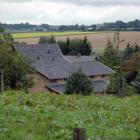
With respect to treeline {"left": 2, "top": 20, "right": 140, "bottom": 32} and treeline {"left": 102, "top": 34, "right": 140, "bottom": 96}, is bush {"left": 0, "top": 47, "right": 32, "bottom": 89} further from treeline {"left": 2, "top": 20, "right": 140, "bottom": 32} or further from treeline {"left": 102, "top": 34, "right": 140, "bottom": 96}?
treeline {"left": 2, "top": 20, "right": 140, "bottom": 32}

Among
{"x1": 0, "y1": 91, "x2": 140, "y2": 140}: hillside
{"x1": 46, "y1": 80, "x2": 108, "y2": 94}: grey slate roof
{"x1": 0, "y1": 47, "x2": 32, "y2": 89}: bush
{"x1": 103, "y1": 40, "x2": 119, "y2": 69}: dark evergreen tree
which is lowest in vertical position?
{"x1": 46, "y1": 80, "x2": 108, "y2": 94}: grey slate roof

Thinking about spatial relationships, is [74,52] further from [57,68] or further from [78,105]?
[78,105]

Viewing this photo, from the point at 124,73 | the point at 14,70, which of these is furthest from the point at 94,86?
the point at 14,70

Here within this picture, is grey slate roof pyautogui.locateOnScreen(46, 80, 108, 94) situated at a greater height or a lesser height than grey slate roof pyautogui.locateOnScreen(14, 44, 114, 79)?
lesser

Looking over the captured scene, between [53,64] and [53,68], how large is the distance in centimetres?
172

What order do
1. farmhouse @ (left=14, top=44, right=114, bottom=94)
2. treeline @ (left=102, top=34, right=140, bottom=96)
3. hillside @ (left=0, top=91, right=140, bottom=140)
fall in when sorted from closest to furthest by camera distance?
hillside @ (left=0, top=91, right=140, bottom=140) → treeline @ (left=102, top=34, right=140, bottom=96) → farmhouse @ (left=14, top=44, right=114, bottom=94)

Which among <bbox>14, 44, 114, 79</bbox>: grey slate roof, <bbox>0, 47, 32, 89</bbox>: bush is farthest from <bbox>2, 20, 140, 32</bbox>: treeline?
<bbox>0, 47, 32, 89</bbox>: bush

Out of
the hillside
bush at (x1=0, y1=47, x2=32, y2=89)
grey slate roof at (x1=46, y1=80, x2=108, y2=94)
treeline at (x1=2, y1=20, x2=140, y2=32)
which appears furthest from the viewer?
treeline at (x1=2, y1=20, x2=140, y2=32)

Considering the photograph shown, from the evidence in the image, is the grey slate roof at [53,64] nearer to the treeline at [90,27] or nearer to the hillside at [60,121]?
the hillside at [60,121]

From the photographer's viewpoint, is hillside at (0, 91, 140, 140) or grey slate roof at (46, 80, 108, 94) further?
grey slate roof at (46, 80, 108, 94)

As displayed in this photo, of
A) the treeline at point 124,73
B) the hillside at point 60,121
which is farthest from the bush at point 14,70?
the hillside at point 60,121

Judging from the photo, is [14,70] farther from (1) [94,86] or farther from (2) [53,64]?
(2) [53,64]

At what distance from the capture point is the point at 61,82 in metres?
60.8

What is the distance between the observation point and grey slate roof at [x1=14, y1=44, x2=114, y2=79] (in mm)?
62331
